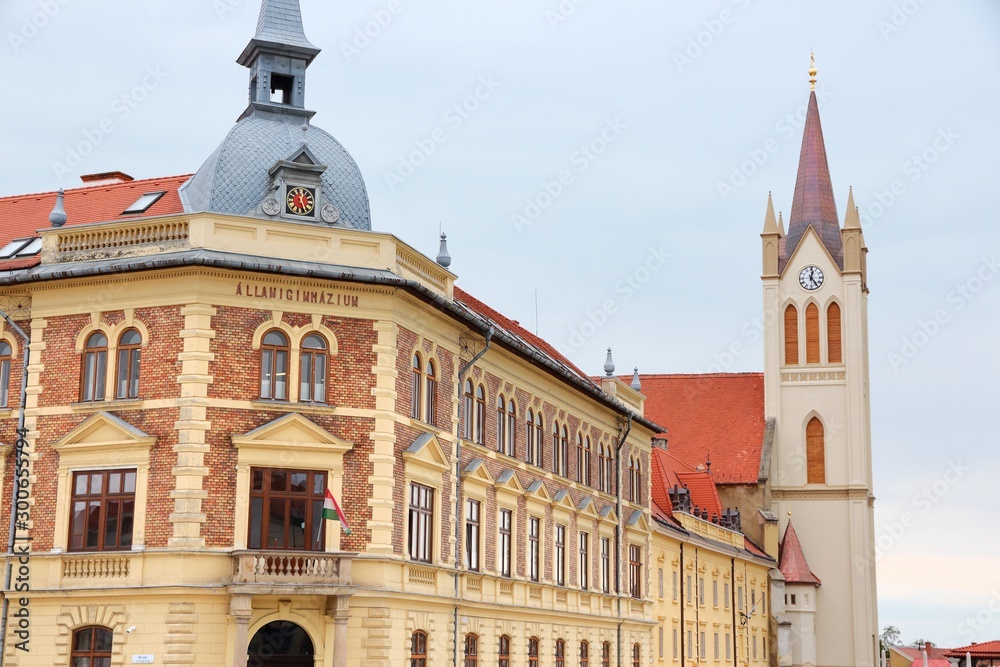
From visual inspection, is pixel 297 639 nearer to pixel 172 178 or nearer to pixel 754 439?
pixel 172 178

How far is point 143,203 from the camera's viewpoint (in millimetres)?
38969

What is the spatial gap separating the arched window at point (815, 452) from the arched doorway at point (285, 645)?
58.6 meters

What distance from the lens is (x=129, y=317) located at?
111ft

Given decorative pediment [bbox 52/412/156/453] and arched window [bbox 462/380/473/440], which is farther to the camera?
arched window [bbox 462/380/473/440]

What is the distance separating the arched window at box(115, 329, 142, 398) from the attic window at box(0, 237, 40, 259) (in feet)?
18.7

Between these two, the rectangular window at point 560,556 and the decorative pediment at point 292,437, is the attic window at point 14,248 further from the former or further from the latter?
the rectangular window at point 560,556

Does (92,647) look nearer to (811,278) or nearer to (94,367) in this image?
(94,367)

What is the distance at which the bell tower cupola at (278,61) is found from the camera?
129 ft

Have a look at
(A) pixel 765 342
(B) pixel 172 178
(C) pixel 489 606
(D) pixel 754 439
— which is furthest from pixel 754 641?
(B) pixel 172 178

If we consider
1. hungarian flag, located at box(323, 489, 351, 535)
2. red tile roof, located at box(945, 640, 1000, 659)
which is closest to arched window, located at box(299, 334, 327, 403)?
hungarian flag, located at box(323, 489, 351, 535)

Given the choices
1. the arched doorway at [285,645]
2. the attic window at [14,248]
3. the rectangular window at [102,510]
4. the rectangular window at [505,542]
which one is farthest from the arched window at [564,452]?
the attic window at [14,248]

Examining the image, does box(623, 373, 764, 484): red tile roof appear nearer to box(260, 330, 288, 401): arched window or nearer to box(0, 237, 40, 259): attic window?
box(0, 237, 40, 259): attic window

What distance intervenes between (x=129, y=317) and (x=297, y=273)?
406 centimetres

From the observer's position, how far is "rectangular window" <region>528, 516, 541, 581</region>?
44522 mm
